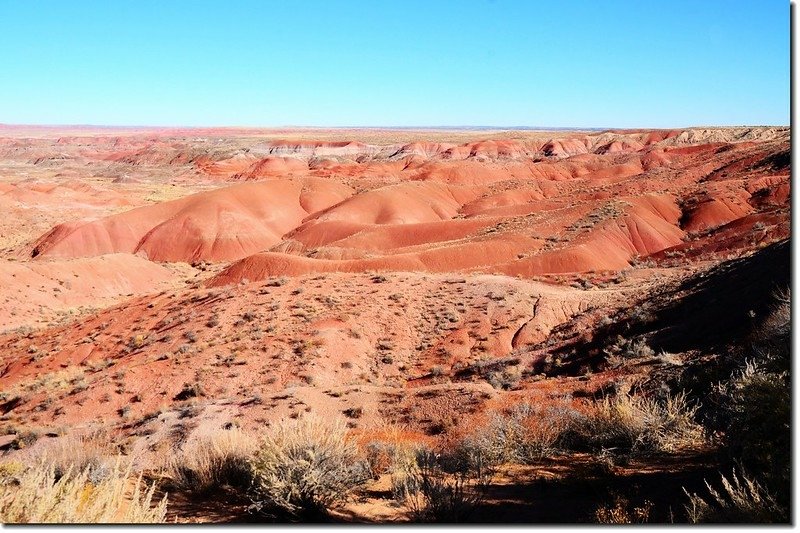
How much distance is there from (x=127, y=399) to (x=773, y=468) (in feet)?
50.9

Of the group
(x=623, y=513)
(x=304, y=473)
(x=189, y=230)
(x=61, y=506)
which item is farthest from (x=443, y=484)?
(x=189, y=230)

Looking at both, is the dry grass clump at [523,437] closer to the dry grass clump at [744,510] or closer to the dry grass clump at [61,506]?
the dry grass clump at [744,510]

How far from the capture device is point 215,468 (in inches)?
273

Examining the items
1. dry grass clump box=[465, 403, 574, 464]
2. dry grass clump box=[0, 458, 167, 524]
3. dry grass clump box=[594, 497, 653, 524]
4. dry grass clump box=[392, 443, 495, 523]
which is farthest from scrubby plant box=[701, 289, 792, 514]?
dry grass clump box=[0, 458, 167, 524]

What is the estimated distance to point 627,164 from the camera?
85.9 m

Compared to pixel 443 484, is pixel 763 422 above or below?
above

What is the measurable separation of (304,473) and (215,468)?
5.70 ft

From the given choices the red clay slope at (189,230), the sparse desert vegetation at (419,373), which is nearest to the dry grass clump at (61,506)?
the sparse desert vegetation at (419,373)

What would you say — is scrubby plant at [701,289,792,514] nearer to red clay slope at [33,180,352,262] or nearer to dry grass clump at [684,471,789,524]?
dry grass clump at [684,471,789,524]

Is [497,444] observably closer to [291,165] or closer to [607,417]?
[607,417]

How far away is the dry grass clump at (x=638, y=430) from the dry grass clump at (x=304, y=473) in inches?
125

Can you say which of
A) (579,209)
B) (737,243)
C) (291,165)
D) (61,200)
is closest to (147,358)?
(737,243)

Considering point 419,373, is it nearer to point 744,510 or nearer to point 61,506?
point 744,510

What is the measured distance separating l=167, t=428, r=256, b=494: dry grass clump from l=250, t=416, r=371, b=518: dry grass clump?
489mm
